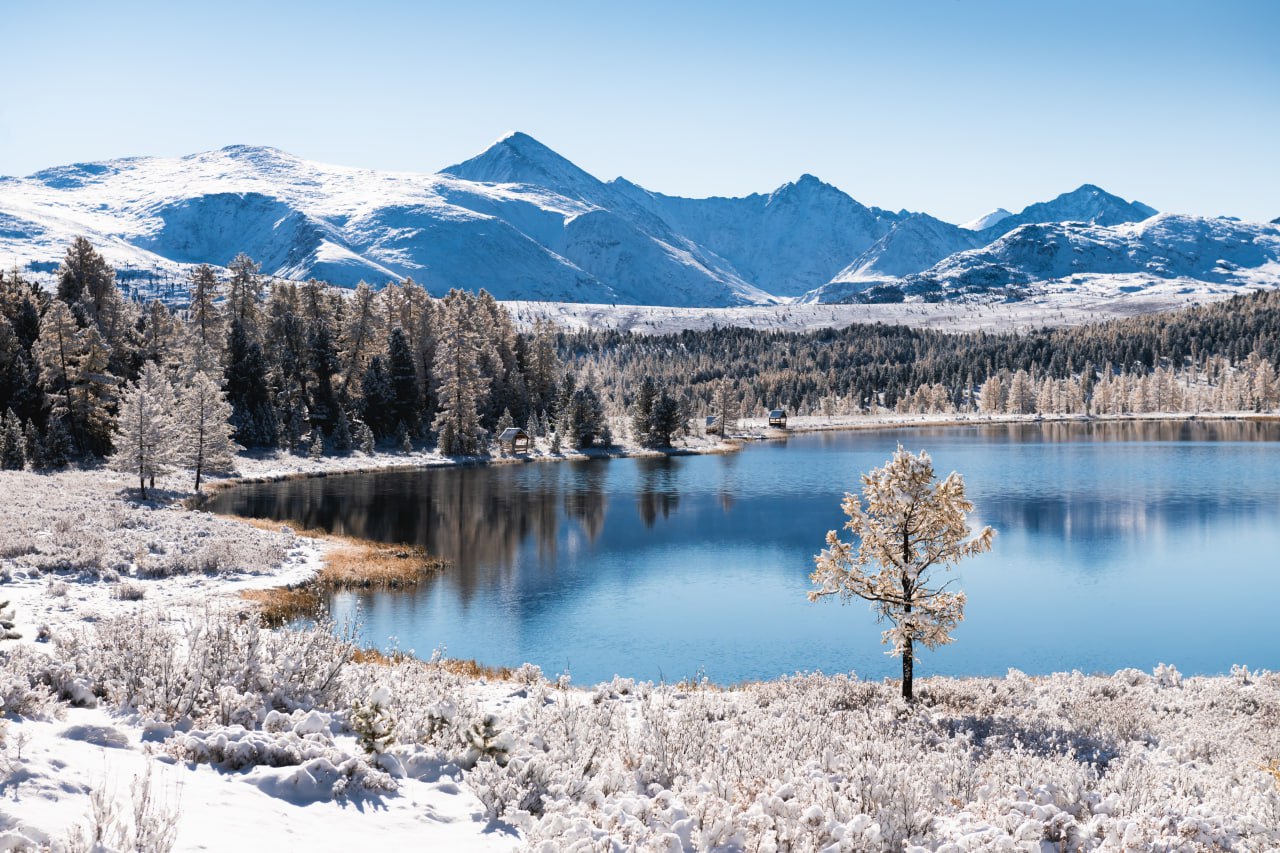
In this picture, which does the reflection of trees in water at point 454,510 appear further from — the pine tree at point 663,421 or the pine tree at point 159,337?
the pine tree at point 663,421

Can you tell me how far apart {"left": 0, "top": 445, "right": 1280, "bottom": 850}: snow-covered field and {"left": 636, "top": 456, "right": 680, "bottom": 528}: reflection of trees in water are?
41.2 m

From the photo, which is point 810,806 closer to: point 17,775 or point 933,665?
point 17,775

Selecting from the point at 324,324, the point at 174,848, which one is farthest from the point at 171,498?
the point at 174,848

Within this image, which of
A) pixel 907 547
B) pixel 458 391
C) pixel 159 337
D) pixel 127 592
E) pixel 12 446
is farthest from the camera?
pixel 458 391

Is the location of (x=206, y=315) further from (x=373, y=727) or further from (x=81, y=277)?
(x=373, y=727)

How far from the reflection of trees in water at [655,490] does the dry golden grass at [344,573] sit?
18.2 m

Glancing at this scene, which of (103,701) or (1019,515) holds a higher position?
(103,701)

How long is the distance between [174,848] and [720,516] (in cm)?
5332

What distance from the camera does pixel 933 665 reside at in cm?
2794

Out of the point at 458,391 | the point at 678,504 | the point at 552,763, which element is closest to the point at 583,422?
the point at 458,391

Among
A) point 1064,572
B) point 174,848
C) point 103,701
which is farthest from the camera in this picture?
point 1064,572

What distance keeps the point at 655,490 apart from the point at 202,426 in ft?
116

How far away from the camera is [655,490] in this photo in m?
73.2

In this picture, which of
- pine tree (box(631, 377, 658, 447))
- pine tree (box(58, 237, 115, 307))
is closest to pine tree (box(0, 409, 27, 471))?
pine tree (box(58, 237, 115, 307))
